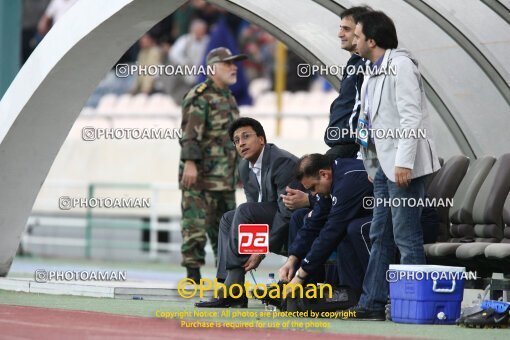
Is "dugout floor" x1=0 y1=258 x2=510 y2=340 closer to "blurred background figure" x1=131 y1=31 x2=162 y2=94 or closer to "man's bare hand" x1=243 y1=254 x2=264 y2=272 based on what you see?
"man's bare hand" x1=243 y1=254 x2=264 y2=272

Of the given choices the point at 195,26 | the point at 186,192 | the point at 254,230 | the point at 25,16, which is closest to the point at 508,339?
the point at 254,230

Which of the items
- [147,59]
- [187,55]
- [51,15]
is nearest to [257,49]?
[187,55]

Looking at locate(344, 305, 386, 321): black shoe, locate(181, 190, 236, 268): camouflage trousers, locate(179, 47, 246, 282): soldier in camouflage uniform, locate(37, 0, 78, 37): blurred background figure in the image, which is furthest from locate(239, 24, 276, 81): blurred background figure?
locate(344, 305, 386, 321): black shoe

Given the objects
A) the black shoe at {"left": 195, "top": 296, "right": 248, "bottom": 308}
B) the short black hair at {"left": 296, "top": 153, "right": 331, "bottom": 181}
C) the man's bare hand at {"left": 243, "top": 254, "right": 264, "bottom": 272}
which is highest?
the short black hair at {"left": 296, "top": 153, "right": 331, "bottom": 181}

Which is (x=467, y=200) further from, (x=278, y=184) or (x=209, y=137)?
(x=209, y=137)

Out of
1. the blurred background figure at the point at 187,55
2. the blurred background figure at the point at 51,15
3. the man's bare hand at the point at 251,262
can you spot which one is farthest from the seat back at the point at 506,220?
the blurred background figure at the point at 51,15

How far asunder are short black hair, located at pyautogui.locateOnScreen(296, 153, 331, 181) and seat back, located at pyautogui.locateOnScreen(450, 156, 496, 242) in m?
1.39

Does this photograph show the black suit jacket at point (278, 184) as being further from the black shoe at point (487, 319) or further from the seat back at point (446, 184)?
the black shoe at point (487, 319)

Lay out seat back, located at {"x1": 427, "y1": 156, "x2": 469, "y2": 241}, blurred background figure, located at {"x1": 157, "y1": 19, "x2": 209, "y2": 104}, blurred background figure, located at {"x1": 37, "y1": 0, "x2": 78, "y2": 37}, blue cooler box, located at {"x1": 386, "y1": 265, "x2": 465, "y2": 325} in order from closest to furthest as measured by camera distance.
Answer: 1. blue cooler box, located at {"x1": 386, "y1": 265, "x2": 465, "y2": 325}
2. seat back, located at {"x1": 427, "y1": 156, "x2": 469, "y2": 241}
3. blurred background figure, located at {"x1": 157, "y1": 19, "x2": 209, "y2": 104}
4. blurred background figure, located at {"x1": 37, "y1": 0, "x2": 78, "y2": 37}

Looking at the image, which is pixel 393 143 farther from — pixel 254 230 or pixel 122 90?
pixel 122 90

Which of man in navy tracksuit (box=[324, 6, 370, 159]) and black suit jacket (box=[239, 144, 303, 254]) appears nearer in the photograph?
man in navy tracksuit (box=[324, 6, 370, 159])

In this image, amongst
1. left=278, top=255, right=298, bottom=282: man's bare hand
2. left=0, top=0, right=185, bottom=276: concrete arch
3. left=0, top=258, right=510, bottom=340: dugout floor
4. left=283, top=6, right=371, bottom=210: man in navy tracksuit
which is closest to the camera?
left=0, top=258, right=510, bottom=340: dugout floor

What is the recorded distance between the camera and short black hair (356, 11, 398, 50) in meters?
9.54

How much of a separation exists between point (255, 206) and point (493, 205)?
1.86 m
